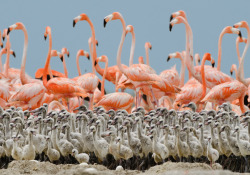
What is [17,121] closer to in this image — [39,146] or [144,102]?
[39,146]

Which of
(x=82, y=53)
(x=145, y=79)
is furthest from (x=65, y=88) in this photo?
(x=82, y=53)

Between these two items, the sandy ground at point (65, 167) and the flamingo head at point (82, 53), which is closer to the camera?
the sandy ground at point (65, 167)

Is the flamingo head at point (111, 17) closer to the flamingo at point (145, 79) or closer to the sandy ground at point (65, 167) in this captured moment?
the flamingo at point (145, 79)

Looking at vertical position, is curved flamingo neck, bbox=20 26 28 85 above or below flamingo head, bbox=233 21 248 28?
below

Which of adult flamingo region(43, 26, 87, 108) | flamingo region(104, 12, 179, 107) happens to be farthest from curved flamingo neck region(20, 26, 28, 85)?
flamingo region(104, 12, 179, 107)

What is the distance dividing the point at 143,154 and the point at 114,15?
6053mm

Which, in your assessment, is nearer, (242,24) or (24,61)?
(24,61)

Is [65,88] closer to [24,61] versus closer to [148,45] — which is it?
[24,61]

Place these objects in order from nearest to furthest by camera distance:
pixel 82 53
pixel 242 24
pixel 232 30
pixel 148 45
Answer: pixel 232 30 → pixel 242 24 → pixel 148 45 → pixel 82 53

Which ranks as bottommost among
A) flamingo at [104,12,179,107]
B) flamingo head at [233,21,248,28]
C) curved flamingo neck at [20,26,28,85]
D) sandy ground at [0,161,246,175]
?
sandy ground at [0,161,246,175]

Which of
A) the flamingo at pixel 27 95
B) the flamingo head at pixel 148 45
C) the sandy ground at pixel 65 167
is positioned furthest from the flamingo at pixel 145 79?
the flamingo head at pixel 148 45

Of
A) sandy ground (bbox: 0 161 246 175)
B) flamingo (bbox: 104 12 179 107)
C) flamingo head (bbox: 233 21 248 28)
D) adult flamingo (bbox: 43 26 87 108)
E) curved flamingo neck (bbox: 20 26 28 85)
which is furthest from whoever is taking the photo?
flamingo head (bbox: 233 21 248 28)

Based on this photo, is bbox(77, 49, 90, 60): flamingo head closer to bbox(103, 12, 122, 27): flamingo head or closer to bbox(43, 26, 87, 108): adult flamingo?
bbox(103, 12, 122, 27): flamingo head

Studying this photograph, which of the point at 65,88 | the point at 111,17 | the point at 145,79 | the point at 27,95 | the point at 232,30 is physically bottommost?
the point at 27,95
